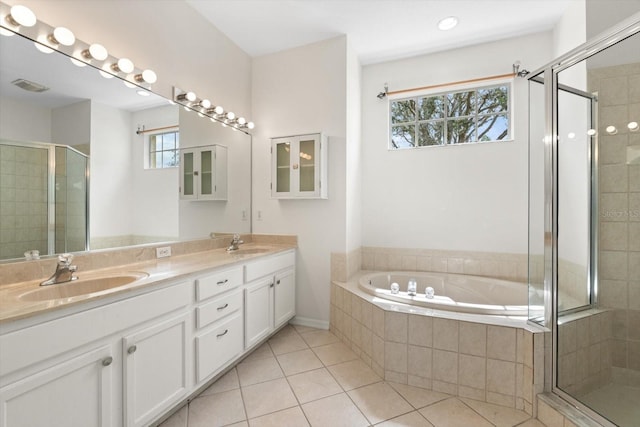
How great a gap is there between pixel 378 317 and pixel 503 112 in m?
2.34

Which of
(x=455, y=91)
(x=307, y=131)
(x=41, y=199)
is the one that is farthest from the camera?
(x=455, y=91)

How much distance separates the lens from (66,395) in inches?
42.2

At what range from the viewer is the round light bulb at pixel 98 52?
1576mm

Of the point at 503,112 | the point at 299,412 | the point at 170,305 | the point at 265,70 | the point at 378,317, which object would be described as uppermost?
the point at 265,70

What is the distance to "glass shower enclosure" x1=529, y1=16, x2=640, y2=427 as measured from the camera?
5.44 feet

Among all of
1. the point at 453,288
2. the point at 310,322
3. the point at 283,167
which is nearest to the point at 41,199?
the point at 283,167

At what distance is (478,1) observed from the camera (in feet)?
7.32

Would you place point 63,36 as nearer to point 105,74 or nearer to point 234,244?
point 105,74

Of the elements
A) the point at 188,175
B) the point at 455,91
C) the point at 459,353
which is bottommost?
the point at 459,353

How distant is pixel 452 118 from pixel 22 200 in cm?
339

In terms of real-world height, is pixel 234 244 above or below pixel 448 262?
above

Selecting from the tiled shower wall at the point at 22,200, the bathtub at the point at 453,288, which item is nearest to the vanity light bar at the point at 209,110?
the tiled shower wall at the point at 22,200

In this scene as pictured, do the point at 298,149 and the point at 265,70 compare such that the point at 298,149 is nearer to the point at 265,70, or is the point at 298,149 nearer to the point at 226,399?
the point at 265,70

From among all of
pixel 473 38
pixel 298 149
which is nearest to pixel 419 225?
pixel 298 149
